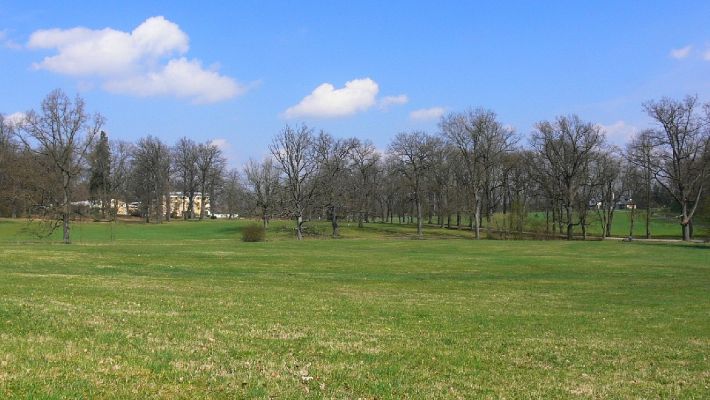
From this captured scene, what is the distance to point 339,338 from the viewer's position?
34.9 feet

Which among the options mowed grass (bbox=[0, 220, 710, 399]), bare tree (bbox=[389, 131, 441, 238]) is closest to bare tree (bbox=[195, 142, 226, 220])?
bare tree (bbox=[389, 131, 441, 238])

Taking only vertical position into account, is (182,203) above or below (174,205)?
above

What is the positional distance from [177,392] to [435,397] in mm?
2900

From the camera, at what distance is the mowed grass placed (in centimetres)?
711

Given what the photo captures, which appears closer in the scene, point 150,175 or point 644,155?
point 644,155

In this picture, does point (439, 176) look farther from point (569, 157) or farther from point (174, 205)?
point (174, 205)

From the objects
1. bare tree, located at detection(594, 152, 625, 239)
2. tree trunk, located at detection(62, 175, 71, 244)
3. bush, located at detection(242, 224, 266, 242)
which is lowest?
bush, located at detection(242, 224, 266, 242)

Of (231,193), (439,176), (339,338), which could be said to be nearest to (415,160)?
(439,176)

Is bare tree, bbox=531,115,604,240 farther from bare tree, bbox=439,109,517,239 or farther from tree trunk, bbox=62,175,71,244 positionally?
tree trunk, bbox=62,175,71,244

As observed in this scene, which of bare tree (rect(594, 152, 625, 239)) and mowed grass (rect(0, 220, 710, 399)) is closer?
mowed grass (rect(0, 220, 710, 399))

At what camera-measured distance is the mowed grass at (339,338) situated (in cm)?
711

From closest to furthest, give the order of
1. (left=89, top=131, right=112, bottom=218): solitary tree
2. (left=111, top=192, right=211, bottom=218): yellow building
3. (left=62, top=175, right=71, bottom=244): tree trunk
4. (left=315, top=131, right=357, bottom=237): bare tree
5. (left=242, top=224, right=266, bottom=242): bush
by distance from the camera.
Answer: (left=62, top=175, right=71, bottom=244): tree trunk → (left=242, top=224, right=266, bottom=242): bush → (left=315, top=131, right=357, bottom=237): bare tree → (left=89, top=131, right=112, bottom=218): solitary tree → (left=111, top=192, right=211, bottom=218): yellow building

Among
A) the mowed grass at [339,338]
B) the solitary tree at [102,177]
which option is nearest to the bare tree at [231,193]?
the solitary tree at [102,177]

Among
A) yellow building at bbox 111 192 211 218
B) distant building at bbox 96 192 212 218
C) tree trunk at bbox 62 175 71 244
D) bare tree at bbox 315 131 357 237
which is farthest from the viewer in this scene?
yellow building at bbox 111 192 211 218
